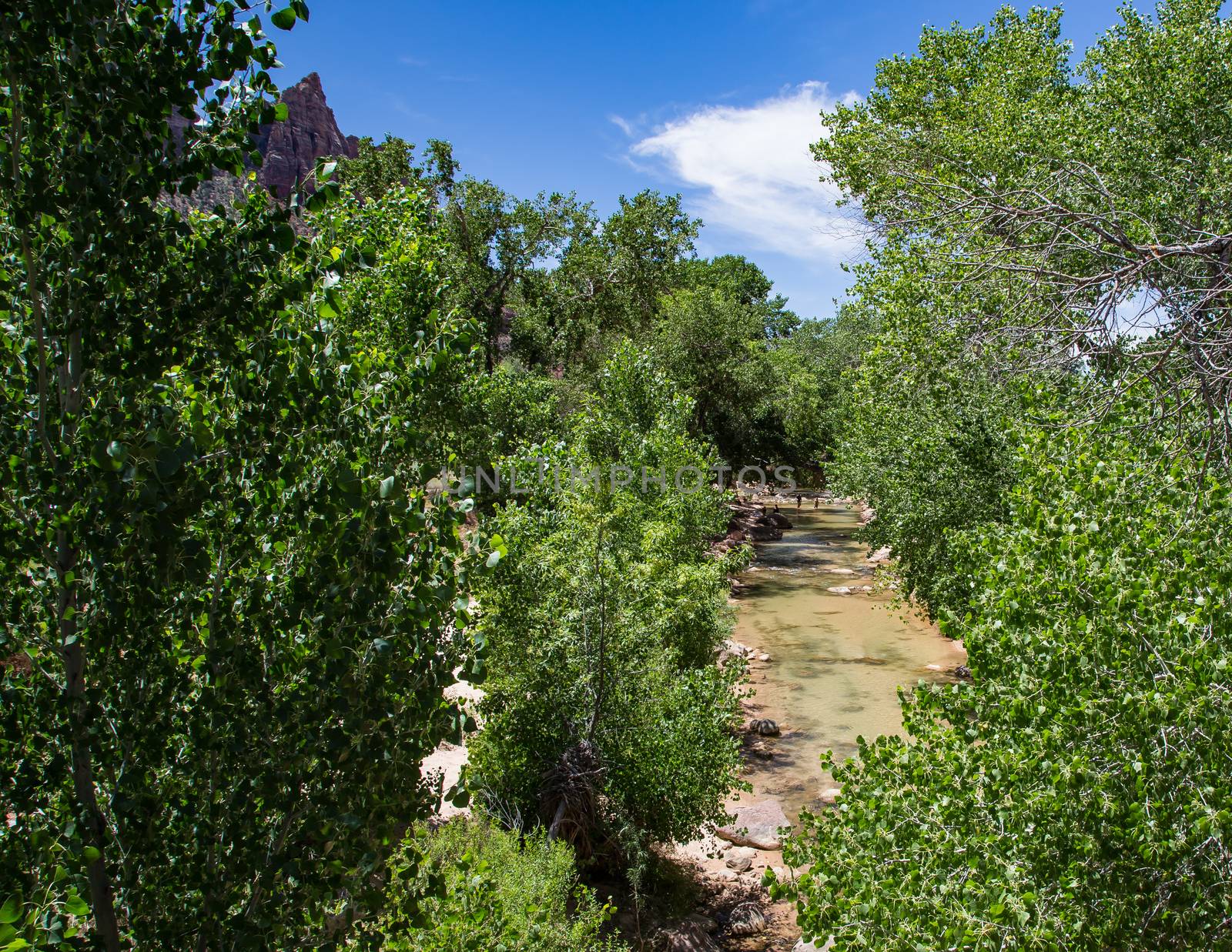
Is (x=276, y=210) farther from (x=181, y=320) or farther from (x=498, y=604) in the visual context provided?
(x=498, y=604)

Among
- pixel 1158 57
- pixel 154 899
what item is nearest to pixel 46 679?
pixel 154 899

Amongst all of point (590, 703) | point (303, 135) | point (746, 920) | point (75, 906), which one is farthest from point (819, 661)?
point (303, 135)

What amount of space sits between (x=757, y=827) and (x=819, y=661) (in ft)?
26.1

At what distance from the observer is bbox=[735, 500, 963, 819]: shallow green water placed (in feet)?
47.2

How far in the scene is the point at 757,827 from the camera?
1197 centimetres

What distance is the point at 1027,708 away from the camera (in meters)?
4.59

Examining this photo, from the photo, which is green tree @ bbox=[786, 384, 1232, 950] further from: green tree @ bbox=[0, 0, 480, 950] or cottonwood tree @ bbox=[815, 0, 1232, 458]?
green tree @ bbox=[0, 0, 480, 950]

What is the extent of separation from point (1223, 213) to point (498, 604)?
31.6 ft

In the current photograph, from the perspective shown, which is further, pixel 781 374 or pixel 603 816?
pixel 781 374

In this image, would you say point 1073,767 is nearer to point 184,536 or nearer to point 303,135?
point 184,536

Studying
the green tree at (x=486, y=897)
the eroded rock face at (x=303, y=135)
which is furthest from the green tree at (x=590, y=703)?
the eroded rock face at (x=303, y=135)

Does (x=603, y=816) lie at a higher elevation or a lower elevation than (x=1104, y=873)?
lower

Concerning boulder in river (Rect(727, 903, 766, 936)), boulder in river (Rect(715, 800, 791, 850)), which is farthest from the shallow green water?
boulder in river (Rect(727, 903, 766, 936))

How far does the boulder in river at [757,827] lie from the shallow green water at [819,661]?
0.40 meters
